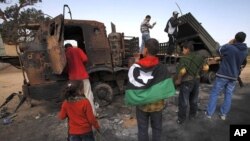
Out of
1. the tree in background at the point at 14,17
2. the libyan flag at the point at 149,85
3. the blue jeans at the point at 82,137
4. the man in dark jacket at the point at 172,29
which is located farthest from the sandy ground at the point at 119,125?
the tree in background at the point at 14,17

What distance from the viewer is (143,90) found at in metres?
3.17

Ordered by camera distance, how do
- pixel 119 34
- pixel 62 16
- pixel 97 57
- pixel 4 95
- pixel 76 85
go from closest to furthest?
1. pixel 76 85
2. pixel 62 16
3. pixel 97 57
4. pixel 119 34
5. pixel 4 95

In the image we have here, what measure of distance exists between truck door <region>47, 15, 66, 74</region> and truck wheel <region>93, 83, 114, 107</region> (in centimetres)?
129

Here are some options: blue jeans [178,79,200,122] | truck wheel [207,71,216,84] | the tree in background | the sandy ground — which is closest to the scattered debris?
the sandy ground

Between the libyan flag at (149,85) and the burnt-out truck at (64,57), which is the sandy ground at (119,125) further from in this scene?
the libyan flag at (149,85)

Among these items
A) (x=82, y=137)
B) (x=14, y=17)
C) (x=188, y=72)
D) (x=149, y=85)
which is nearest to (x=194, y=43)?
(x=188, y=72)

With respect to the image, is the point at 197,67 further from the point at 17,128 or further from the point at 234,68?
the point at 17,128

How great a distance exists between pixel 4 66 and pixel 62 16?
1784cm

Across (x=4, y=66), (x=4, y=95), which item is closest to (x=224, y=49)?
(x=4, y=95)

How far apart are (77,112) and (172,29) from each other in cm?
635

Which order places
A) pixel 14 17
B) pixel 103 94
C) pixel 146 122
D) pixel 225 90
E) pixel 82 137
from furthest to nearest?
1. pixel 14 17
2. pixel 103 94
3. pixel 225 90
4. pixel 146 122
5. pixel 82 137

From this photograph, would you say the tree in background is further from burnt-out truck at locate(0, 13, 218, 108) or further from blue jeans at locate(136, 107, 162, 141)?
blue jeans at locate(136, 107, 162, 141)

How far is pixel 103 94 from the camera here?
669 centimetres

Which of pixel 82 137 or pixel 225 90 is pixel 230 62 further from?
pixel 82 137
